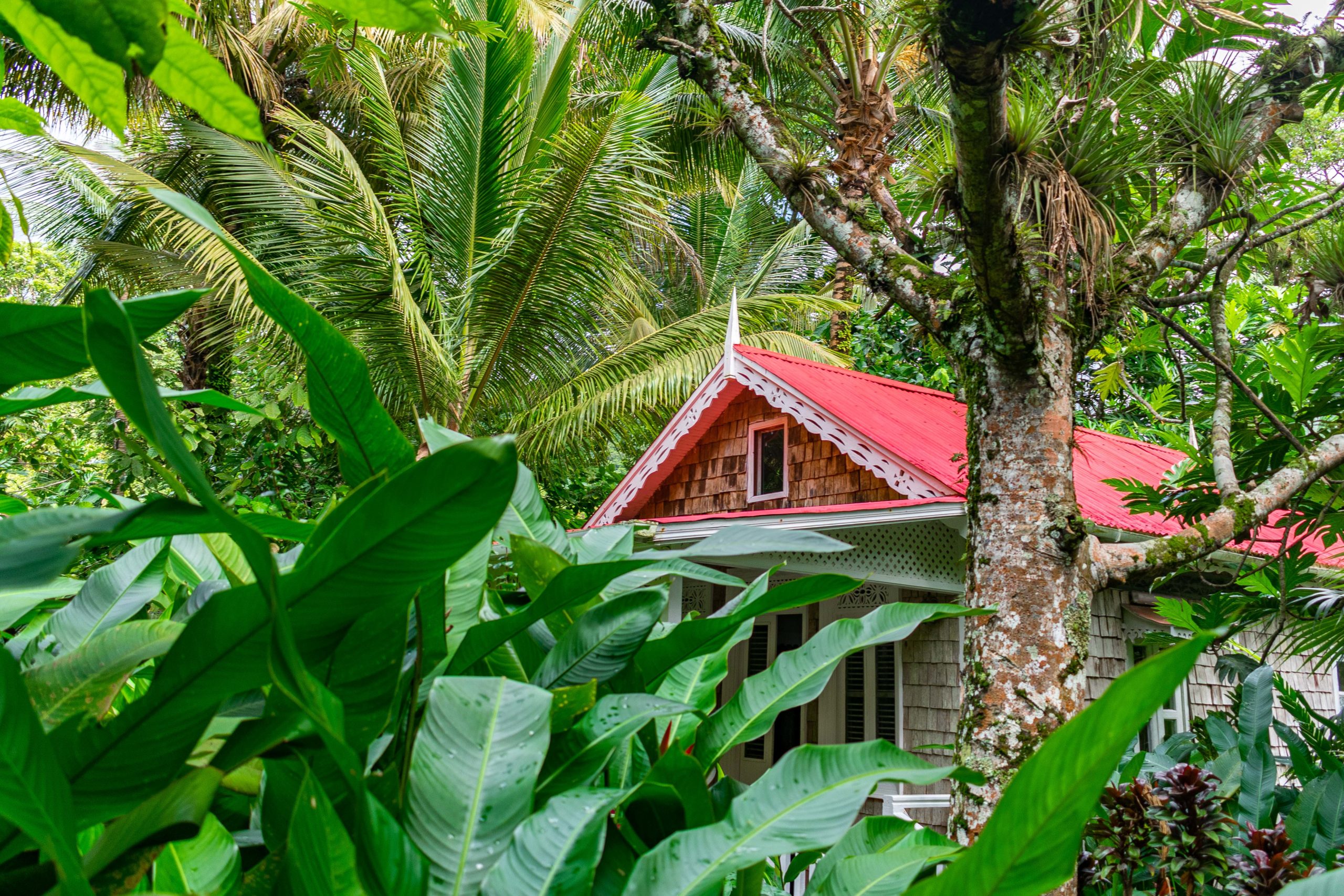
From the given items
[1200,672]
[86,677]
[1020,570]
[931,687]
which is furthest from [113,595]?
[1200,672]

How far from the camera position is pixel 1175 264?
4.46 m

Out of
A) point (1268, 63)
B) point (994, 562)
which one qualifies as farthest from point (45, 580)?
point (1268, 63)

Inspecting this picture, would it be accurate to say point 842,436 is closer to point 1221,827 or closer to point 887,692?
point 887,692

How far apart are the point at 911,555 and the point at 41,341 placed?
6.72 meters

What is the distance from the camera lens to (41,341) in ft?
2.17

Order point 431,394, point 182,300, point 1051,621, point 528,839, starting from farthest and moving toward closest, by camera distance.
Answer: point 431,394, point 1051,621, point 182,300, point 528,839

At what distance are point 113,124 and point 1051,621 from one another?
3.56 metres

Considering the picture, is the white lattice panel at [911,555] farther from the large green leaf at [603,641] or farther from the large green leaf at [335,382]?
the large green leaf at [335,382]

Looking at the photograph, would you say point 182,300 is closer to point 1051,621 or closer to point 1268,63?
point 1051,621

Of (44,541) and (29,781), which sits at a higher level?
(44,541)

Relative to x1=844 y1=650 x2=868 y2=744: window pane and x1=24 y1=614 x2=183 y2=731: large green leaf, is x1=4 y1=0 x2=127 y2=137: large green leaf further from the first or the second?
x1=844 y1=650 x2=868 y2=744: window pane

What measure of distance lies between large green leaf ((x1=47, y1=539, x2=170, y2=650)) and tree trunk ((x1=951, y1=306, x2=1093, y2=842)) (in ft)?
9.83

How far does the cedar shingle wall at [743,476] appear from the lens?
289 inches

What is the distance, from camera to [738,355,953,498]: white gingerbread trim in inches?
241
